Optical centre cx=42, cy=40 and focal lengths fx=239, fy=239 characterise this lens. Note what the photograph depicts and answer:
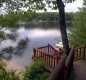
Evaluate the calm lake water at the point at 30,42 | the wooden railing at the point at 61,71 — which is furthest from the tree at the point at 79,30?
the wooden railing at the point at 61,71

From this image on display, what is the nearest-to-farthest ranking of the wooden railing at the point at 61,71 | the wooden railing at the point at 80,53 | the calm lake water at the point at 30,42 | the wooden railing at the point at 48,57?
the wooden railing at the point at 61,71, the calm lake water at the point at 30,42, the wooden railing at the point at 48,57, the wooden railing at the point at 80,53

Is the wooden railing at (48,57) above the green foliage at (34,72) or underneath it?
above

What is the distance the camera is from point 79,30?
68.0 feet

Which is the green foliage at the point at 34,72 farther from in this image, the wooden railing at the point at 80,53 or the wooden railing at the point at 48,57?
the wooden railing at the point at 80,53

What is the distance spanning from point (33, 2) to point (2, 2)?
1.79m

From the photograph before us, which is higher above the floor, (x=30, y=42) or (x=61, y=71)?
(x=61, y=71)

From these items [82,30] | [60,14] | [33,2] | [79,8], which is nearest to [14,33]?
[33,2]

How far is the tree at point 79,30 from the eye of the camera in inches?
792

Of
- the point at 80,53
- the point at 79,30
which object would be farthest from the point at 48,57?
the point at 79,30

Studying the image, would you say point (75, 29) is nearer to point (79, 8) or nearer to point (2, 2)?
point (79, 8)

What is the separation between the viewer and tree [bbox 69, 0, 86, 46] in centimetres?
2011

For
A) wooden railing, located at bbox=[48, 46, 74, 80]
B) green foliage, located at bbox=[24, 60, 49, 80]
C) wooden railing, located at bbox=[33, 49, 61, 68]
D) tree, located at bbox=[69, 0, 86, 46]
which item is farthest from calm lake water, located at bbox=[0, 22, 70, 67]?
tree, located at bbox=[69, 0, 86, 46]

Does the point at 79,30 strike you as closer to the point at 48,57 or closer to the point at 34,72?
the point at 48,57

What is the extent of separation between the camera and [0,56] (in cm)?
948
